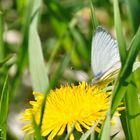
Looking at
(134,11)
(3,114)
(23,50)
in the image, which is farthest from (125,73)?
(23,50)

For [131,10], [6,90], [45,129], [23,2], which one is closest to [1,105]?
[6,90]

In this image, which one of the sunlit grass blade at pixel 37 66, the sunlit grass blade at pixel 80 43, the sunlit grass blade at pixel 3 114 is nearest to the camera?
the sunlit grass blade at pixel 3 114

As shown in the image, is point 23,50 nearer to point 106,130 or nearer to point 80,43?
point 80,43

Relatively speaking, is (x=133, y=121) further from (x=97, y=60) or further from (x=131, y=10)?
(x=131, y=10)

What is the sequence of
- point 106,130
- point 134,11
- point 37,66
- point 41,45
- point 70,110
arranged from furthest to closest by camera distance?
1. point 41,45
2. point 134,11
3. point 37,66
4. point 70,110
5. point 106,130

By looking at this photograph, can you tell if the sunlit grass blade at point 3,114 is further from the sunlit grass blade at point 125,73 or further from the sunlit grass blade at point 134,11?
the sunlit grass blade at point 134,11

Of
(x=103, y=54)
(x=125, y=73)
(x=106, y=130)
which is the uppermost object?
(x=103, y=54)

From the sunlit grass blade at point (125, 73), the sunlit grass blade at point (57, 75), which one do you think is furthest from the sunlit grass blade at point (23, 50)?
the sunlit grass blade at point (125, 73)
